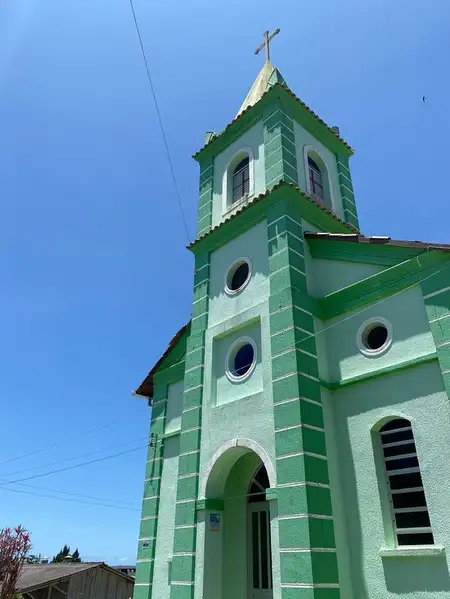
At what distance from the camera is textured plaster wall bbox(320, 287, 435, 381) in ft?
30.4

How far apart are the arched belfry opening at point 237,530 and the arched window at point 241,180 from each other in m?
8.12

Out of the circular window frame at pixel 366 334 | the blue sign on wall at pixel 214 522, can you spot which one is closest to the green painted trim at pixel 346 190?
the circular window frame at pixel 366 334

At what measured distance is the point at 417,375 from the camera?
901 cm

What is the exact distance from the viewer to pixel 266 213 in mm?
12906

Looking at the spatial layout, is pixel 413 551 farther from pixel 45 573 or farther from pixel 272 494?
pixel 45 573

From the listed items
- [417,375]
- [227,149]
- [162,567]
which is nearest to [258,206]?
[227,149]

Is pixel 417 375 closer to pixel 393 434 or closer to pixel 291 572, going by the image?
pixel 393 434

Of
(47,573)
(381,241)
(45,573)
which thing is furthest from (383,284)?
(45,573)

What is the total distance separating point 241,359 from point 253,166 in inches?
249

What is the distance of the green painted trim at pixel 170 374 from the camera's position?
1480 centimetres

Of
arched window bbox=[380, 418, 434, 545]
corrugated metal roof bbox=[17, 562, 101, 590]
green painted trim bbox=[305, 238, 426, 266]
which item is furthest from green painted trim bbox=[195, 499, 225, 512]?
corrugated metal roof bbox=[17, 562, 101, 590]

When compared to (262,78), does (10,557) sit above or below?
below

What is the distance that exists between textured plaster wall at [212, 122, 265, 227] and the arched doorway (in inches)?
314

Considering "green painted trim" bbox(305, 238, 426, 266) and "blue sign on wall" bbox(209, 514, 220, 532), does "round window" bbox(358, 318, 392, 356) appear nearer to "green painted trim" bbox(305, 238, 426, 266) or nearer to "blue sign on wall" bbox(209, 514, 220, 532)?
"green painted trim" bbox(305, 238, 426, 266)
